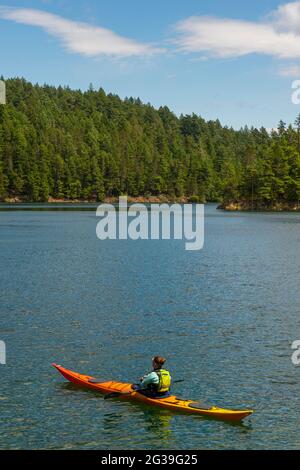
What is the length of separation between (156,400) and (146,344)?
29.7ft

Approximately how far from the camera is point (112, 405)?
81.4ft

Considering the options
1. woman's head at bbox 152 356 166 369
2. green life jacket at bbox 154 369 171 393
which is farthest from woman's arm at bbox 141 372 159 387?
woman's head at bbox 152 356 166 369

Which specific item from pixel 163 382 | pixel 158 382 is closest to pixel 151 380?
pixel 158 382

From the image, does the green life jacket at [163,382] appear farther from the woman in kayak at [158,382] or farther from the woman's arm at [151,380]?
the woman's arm at [151,380]

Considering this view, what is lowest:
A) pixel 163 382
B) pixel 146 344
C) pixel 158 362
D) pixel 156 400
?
pixel 156 400

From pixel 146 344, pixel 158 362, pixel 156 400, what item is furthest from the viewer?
pixel 146 344

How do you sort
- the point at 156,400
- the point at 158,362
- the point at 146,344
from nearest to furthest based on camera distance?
the point at 156,400, the point at 158,362, the point at 146,344

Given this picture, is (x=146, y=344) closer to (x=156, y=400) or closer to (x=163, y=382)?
(x=163, y=382)

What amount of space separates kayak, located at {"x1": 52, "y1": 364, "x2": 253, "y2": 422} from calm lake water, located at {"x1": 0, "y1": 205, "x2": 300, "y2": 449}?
1.14 feet

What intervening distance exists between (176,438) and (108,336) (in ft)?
45.4

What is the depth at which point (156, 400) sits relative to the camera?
24.2 meters

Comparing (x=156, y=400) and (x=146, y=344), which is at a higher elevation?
(x=146, y=344)
